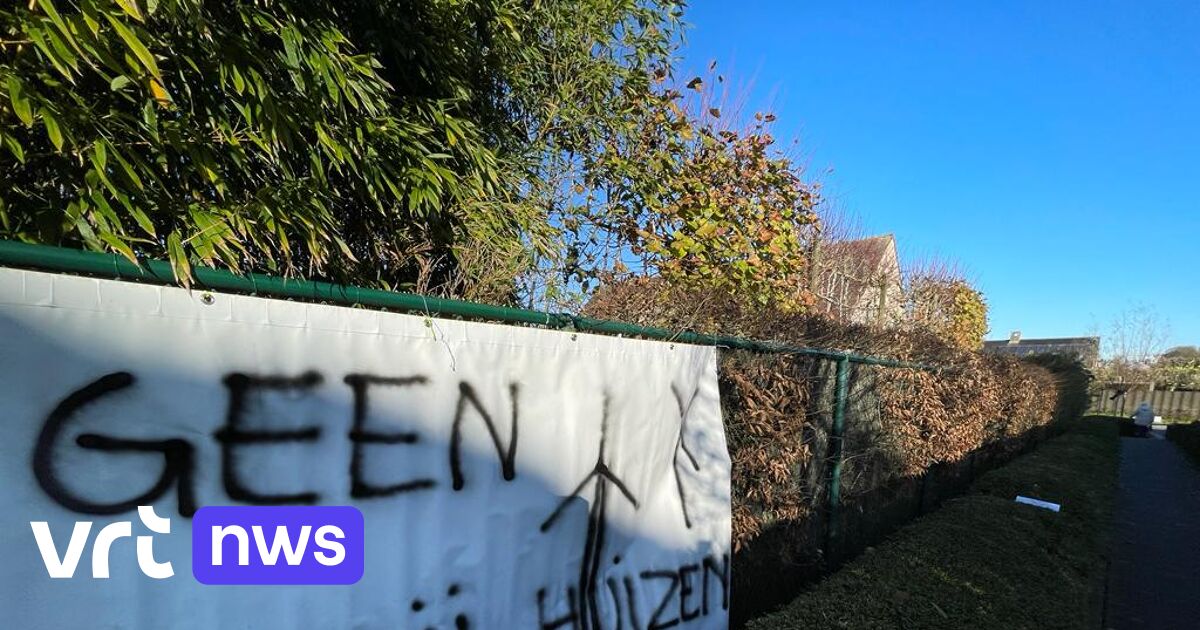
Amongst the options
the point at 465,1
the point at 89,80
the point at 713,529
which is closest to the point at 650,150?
the point at 465,1

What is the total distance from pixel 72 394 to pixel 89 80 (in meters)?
1.19

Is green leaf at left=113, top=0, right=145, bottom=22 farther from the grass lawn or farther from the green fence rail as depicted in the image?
the grass lawn

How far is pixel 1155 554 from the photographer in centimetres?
708

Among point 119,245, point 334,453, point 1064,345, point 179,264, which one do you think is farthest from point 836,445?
point 1064,345

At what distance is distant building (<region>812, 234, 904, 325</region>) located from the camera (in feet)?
44.4

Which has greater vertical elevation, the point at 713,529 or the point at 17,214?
the point at 17,214

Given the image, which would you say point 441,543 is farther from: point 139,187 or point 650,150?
point 650,150

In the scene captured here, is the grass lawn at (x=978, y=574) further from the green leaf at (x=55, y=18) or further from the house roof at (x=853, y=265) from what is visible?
the house roof at (x=853, y=265)

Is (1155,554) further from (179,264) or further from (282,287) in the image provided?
(179,264)

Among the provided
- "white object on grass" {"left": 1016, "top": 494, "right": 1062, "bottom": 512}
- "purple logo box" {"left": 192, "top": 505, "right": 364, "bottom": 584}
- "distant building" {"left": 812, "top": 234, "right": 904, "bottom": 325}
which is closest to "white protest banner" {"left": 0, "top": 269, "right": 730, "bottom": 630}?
"purple logo box" {"left": 192, "top": 505, "right": 364, "bottom": 584}

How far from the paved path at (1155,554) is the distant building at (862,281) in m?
5.41

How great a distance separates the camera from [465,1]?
315 centimetres

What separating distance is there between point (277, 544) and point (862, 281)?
15.2 m

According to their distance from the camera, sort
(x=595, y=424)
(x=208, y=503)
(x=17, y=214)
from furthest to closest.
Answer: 1. (x=595, y=424)
2. (x=17, y=214)
3. (x=208, y=503)
